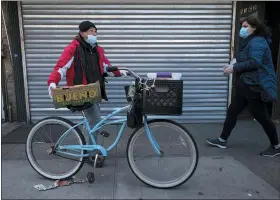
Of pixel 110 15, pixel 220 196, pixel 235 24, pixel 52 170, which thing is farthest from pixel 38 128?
pixel 235 24

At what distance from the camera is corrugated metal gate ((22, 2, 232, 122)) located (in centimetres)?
541

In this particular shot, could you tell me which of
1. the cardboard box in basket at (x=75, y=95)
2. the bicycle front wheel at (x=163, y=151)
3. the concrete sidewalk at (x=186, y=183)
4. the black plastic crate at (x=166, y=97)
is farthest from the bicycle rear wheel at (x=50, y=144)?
the black plastic crate at (x=166, y=97)

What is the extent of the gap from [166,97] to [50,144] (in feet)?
5.36

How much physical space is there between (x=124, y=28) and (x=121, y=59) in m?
0.63

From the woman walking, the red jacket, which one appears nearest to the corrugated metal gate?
the woman walking

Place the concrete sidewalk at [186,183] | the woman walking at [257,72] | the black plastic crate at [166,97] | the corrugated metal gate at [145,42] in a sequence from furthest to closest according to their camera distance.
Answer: the corrugated metal gate at [145,42], the woman walking at [257,72], the concrete sidewalk at [186,183], the black plastic crate at [166,97]

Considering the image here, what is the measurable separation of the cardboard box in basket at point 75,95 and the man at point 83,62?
0.72ft

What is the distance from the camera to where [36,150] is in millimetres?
3451

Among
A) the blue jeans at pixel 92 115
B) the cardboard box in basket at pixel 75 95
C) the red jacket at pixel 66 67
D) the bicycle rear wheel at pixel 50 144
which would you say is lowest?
the bicycle rear wheel at pixel 50 144

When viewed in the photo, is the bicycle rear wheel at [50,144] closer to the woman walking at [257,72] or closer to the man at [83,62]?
the man at [83,62]

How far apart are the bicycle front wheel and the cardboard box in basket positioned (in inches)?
26.1

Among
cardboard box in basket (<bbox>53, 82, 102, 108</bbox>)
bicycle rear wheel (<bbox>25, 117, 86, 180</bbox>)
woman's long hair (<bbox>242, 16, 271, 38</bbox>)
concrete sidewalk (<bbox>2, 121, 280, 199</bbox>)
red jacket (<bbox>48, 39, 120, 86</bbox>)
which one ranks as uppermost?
woman's long hair (<bbox>242, 16, 271, 38</bbox>)

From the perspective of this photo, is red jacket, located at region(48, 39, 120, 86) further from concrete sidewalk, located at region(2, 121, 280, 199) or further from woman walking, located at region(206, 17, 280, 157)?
woman walking, located at region(206, 17, 280, 157)

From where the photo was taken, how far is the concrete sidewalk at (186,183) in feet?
9.88
